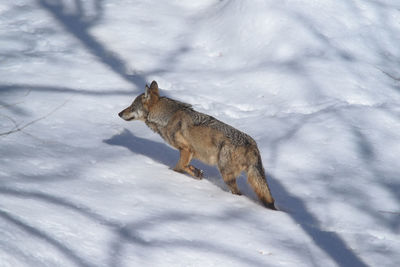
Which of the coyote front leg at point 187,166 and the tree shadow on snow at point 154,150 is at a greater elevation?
the coyote front leg at point 187,166

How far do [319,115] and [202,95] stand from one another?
1.73 meters

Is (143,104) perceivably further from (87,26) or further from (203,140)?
(87,26)

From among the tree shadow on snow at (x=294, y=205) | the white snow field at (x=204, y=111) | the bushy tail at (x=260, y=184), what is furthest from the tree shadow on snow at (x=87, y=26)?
the bushy tail at (x=260, y=184)

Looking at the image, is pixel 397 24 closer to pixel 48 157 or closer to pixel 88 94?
pixel 88 94

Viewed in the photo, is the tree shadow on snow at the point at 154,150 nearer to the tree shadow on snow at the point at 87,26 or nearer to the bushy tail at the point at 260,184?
the bushy tail at the point at 260,184

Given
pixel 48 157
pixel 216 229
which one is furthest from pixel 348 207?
pixel 48 157

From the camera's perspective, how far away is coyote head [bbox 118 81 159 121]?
652 cm

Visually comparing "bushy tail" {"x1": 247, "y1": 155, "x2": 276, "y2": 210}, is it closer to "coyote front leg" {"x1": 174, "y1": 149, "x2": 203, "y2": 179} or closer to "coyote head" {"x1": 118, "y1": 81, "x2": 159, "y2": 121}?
"coyote front leg" {"x1": 174, "y1": 149, "x2": 203, "y2": 179}

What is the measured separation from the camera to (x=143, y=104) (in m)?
6.56

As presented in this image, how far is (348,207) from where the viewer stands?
5.50 m

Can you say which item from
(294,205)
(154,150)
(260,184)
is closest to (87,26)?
(154,150)

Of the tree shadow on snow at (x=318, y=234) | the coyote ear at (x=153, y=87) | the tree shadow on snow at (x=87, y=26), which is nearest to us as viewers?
the tree shadow on snow at (x=318, y=234)

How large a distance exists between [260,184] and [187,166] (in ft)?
3.27

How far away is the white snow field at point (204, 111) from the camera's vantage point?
14.3 feet
